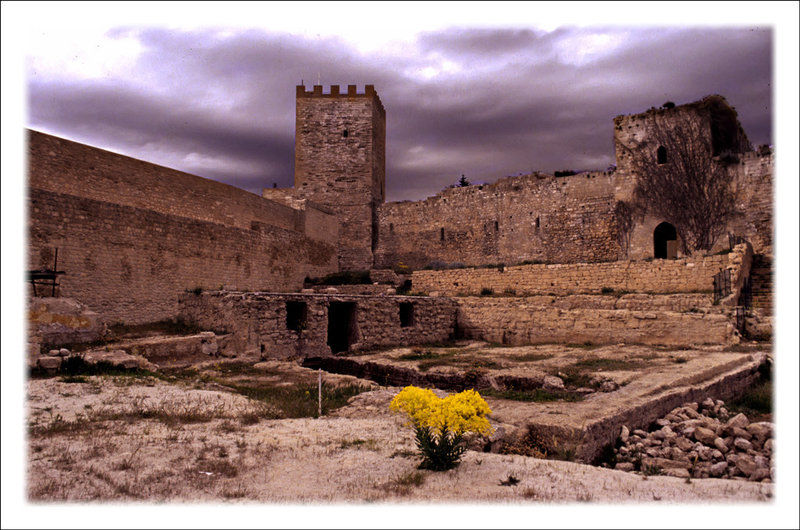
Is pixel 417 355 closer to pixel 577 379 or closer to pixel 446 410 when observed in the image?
pixel 577 379

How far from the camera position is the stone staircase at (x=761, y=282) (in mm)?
14764

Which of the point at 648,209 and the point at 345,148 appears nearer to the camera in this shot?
the point at 648,209

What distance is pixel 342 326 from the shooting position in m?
15.7

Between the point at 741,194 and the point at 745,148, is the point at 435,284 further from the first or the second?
the point at 745,148

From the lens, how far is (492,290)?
1852cm

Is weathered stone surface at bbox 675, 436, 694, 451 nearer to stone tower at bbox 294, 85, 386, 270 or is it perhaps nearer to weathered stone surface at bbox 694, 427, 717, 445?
weathered stone surface at bbox 694, 427, 717, 445

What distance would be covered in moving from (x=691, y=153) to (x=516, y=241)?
8.84m

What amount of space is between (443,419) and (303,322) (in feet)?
30.6

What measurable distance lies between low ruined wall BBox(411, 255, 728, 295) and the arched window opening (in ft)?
26.9

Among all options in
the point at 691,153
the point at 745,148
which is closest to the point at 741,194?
the point at 691,153

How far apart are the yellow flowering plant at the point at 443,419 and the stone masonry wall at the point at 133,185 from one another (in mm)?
14329

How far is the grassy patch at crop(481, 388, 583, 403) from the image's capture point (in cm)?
787

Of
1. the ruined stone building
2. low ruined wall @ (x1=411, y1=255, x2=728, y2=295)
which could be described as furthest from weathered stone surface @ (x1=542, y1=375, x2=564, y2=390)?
low ruined wall @ (x1=411, y1=255, x2=728, y2=295)

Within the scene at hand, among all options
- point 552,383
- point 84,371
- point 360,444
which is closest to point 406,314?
point 552,383
